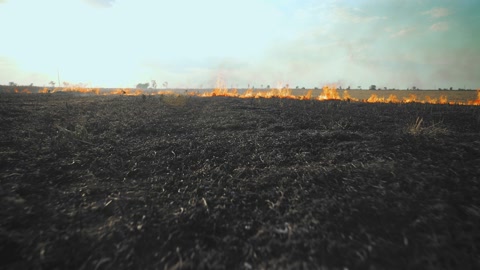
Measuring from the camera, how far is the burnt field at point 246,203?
1.61 m

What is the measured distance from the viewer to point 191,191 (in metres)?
2.64

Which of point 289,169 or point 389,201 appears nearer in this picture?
point 389,201

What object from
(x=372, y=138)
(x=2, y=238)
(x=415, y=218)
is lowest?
(x=2, y=238)

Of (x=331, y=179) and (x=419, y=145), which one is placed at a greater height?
(x=419, y=145)

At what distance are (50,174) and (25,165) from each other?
59 cm

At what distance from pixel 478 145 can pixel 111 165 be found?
540cm

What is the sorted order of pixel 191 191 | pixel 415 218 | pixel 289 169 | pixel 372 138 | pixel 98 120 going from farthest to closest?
1. pixel 98 120
2. pixel 372 138
3. pixel 289 169
4. pixel 191 191
5. pixel 415 218

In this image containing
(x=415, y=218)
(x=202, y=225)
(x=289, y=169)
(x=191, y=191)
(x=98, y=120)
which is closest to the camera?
(x=415, y=218)

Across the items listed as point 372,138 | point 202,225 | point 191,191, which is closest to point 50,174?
point 191,191

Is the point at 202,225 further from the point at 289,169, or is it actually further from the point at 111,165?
the point at 111,165

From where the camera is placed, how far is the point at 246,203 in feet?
7.68

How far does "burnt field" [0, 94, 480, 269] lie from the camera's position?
63.4 inches

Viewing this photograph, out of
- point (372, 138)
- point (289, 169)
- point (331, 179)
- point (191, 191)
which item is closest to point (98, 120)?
point (191, 191)

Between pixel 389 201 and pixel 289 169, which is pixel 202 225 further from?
pixel 389 201
